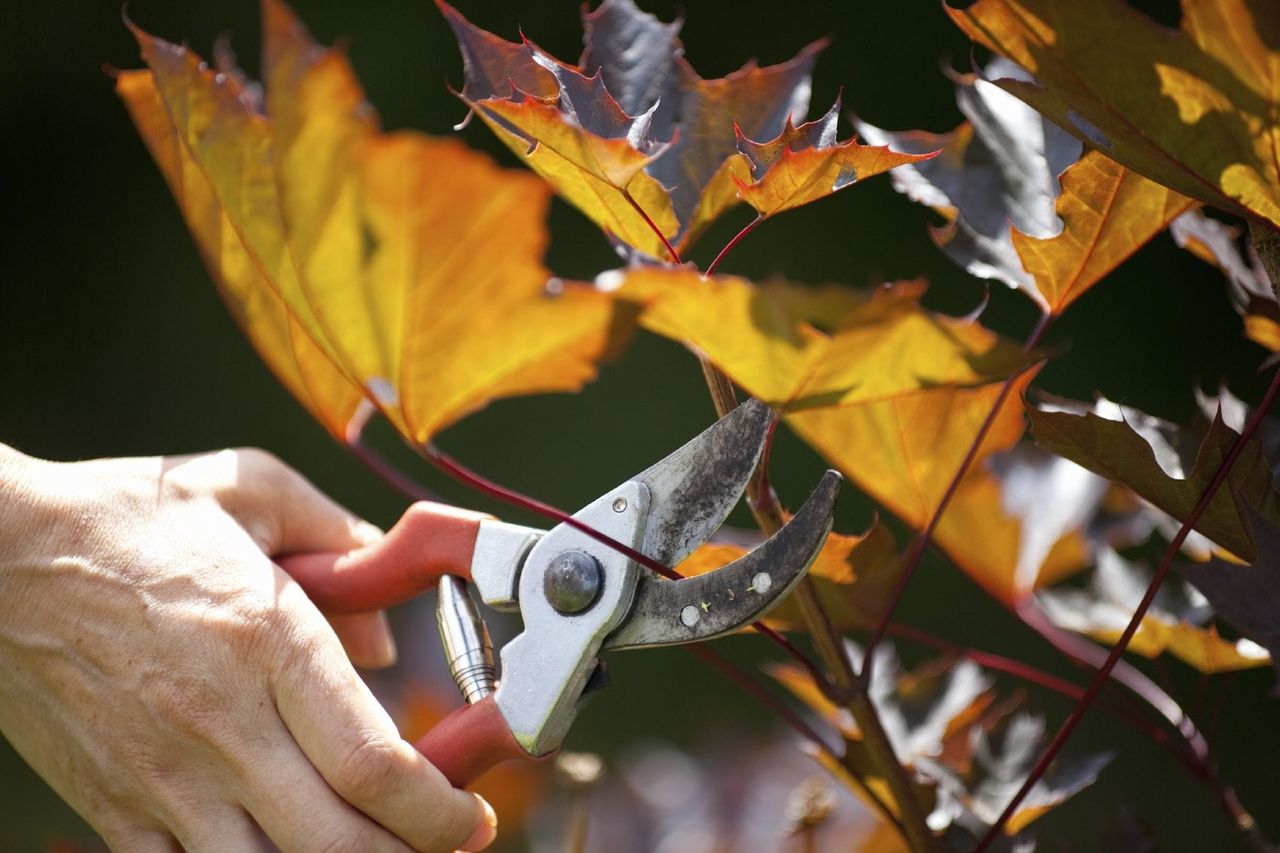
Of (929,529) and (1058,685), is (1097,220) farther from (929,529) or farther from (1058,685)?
(1058,685)

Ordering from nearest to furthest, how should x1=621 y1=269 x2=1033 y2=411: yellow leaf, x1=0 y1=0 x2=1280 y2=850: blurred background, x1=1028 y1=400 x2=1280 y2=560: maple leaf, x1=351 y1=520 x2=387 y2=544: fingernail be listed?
x1=621 y1=269 x2=1033 y2=411: yellow leaf, x1=1028 y1=400 x2=1280 y2=560: maple leaf, x1=351 y1=520 x2=387 y2=544: fingernail, x1=0 y1=0 x2=1280 y2=850: blurred background

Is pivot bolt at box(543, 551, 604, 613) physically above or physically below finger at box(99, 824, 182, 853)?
above

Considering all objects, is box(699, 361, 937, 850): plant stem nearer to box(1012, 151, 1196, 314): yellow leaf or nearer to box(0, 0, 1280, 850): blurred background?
box(1012, 151, 1196, 314): yellow leaf

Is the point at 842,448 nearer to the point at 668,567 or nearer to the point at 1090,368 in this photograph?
the point at 668,567

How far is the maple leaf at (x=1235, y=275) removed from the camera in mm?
599

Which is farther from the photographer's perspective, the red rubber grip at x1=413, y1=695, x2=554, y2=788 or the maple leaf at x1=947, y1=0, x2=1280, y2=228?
the red rubber grip at x1=413, y1=695, x2=554, y2=788

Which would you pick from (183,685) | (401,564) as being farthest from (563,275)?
(183,685)

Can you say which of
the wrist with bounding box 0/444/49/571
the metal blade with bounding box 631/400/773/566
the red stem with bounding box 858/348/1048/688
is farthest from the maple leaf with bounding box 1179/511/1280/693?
the wrist with bounding box 0/444/49/571

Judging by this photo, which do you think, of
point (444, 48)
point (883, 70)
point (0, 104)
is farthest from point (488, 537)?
point (0, 104)

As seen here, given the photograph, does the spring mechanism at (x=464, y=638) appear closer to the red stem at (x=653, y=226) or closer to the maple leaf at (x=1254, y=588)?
the red stem at (x=653, y=226)

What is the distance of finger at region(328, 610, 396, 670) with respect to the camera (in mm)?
810

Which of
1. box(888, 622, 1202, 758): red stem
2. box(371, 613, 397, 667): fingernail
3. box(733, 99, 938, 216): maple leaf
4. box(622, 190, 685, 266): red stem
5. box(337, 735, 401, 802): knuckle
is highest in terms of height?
box(733, 99, 938, 216): maple leaf

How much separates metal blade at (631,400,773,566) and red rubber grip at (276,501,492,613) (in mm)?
116

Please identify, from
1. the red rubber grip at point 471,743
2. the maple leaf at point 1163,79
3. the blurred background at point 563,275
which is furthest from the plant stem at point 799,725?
the blurred background at point 563,275
